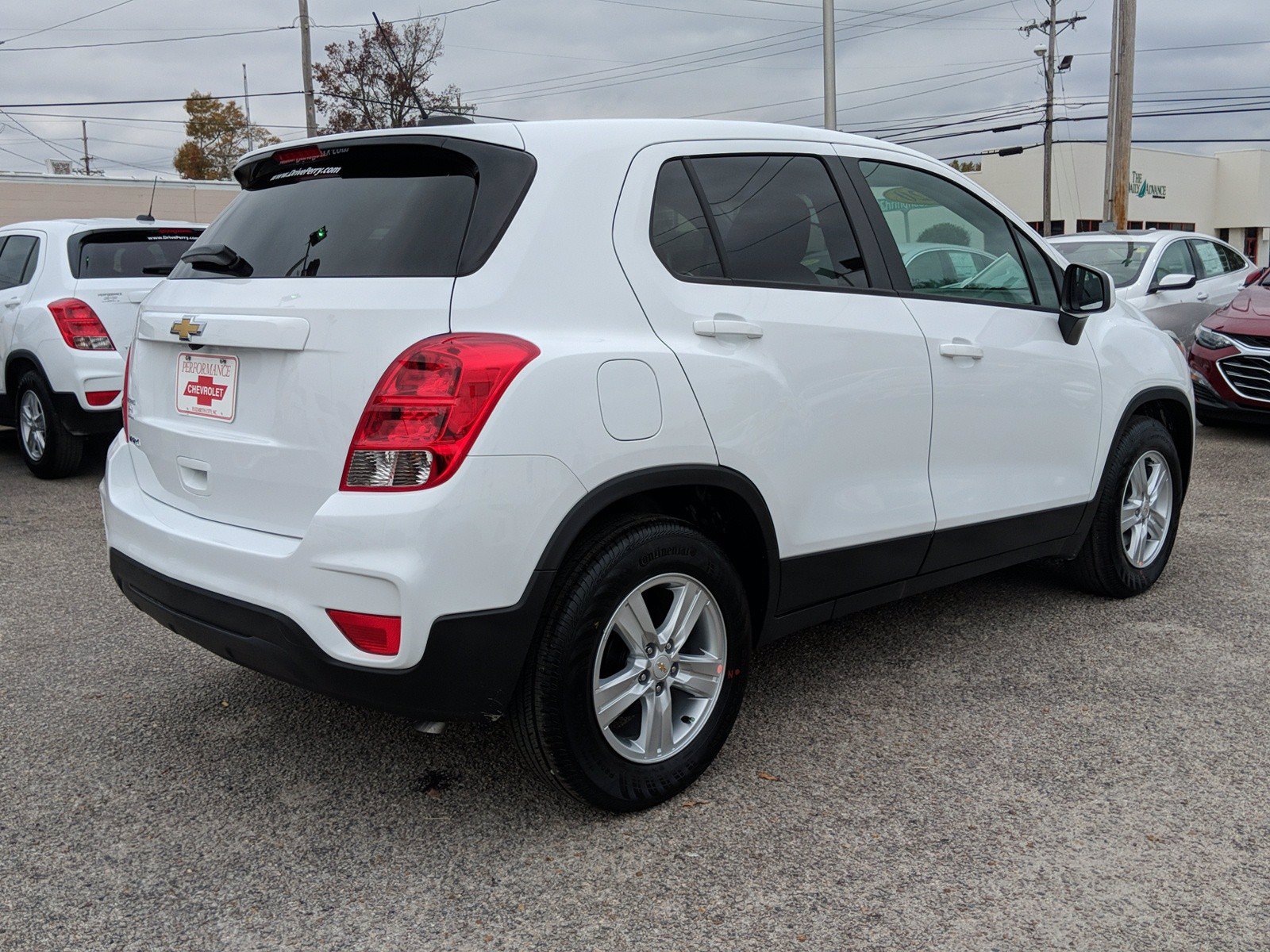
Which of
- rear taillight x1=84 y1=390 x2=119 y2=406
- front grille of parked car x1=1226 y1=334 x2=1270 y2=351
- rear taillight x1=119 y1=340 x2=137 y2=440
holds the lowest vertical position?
rear taillight x1=84 y1=390 x2=119 y2=406

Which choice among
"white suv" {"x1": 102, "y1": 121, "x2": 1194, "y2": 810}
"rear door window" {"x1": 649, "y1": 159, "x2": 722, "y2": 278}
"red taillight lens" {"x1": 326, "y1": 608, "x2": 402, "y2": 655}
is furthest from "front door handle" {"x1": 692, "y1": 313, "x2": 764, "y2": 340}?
"red taillight lens" {"x1": 326, "y1": 608, "x2": 402, "y2": 655}

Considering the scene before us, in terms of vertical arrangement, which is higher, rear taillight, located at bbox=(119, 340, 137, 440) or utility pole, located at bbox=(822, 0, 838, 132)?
utility pole, located at bbox=(822, 0, 838, 132)

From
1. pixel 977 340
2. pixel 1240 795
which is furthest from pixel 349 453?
pixel 1240 795

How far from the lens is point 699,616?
317cm

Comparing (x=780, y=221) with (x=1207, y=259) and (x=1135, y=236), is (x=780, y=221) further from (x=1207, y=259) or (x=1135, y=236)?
(x=1207, y=259)

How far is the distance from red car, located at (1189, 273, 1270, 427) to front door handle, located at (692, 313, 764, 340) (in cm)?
672

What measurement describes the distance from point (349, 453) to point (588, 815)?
1182 millimetres

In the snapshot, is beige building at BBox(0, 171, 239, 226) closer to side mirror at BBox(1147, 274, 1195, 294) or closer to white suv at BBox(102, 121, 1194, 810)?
side mirror at BBox(1147, 274, 1195, 294)

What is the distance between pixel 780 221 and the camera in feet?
11.4

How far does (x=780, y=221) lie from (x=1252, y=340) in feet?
23.0

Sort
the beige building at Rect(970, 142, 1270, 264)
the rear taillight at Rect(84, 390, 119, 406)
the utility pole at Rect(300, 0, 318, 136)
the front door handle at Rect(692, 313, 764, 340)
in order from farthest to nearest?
the beige building at Rect(970, 142, 1270, 264), the utility pole at Rect(300, 0, 318, 136), the rear taillight at Rect(84, 390, 119, 406), the front door handle at Rect(692, 313, 764, 340)

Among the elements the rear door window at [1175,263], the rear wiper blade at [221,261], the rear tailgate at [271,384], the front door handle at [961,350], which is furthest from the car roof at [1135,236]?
the rear tailgate at [271,384]

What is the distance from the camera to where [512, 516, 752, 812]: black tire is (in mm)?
2818

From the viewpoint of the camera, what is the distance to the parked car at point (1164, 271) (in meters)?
10.6
